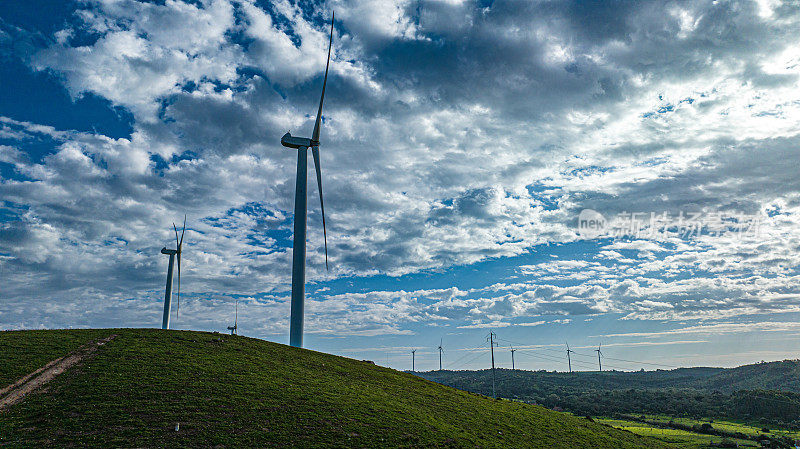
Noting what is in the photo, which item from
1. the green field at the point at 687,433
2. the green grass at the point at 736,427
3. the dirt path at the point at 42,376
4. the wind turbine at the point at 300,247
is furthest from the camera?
the green grass at the point at 736,427

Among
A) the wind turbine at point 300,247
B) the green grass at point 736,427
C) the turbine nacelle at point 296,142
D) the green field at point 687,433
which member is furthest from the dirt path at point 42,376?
the green grass at point 736,427

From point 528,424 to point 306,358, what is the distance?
34563 millimetres

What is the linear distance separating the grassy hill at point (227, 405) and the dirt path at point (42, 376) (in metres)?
0.88

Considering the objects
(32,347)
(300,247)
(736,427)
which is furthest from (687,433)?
(32,347)

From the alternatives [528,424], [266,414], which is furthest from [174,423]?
[528,424]

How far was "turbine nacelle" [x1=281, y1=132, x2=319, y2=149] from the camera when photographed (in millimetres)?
86875

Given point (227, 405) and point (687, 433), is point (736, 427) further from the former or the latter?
point (227, 405)

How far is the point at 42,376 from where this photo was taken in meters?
44.1

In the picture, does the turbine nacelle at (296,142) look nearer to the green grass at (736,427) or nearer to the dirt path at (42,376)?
the dirt path at (42,376)

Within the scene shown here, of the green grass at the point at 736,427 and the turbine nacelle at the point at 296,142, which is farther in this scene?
the green grass at the point at 736,427

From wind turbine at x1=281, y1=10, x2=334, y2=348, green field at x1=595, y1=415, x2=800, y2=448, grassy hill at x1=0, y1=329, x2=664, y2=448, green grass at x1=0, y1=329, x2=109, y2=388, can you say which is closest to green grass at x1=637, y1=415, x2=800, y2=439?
green field at x1=595, y1=415, x2=800, y2=448

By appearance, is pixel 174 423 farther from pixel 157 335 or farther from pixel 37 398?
pixel 157 335

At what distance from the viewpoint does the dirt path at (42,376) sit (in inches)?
1537

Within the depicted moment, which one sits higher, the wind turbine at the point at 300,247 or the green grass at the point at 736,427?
Result: the wind turbine at the point at 300,247
